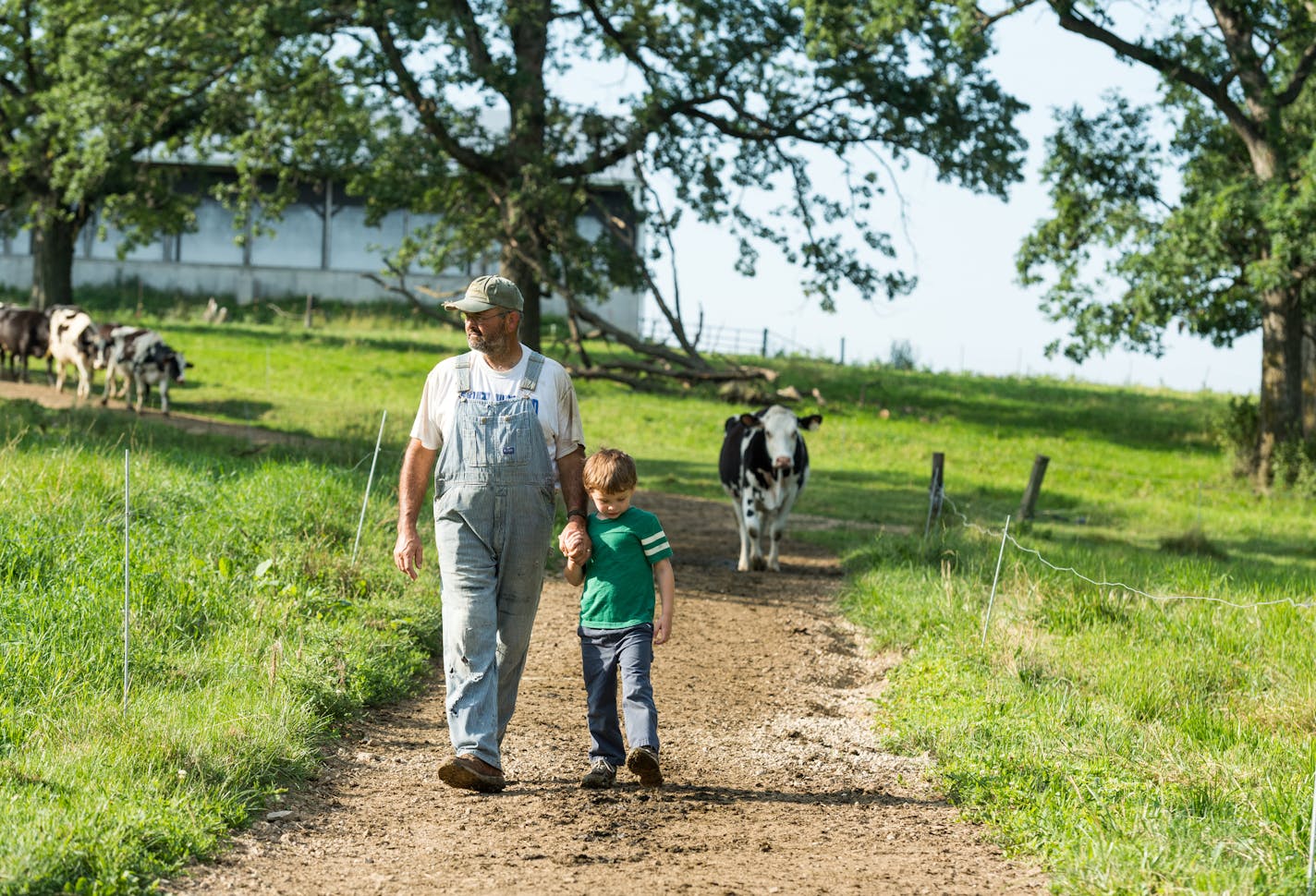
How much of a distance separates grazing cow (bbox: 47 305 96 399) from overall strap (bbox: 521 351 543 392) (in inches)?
743

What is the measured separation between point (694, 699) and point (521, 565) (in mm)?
2367

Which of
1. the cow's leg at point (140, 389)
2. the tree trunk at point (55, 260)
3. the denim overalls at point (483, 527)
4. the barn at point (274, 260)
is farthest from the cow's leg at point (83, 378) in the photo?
the barn at point (274, 260)

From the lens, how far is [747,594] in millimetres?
12016

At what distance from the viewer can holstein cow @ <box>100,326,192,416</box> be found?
878 inches

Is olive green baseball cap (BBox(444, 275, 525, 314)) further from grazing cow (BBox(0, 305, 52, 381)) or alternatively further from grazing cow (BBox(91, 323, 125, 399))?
grazing cow (BBox(0, 305, 52, 381))

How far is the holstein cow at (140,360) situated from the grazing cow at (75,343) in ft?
1.74

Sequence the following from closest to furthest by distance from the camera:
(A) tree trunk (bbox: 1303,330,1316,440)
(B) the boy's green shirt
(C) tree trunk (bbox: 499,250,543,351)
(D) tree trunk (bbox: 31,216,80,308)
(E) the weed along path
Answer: (E) the weed along path → (B) the boy's green shirt → (C) tree trunk (bbox: 499,250,543,351) → (A) tree trunk (bbox: 1303,330,1316,440) → (D) tree trunk (bbox: 31,216,80,308)

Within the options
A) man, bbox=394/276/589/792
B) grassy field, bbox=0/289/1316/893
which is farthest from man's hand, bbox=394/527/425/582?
grassy field, bbox=0/289/1316/893

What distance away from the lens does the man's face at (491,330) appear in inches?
240

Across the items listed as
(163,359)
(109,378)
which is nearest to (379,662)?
(163,359)

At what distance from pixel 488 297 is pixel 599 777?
224cm

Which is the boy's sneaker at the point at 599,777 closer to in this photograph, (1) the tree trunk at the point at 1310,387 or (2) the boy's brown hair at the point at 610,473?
(2) the boy's brown hair at the point at 610,473

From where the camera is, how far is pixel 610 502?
6.33 m

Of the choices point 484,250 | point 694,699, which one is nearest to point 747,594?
point 694,699
